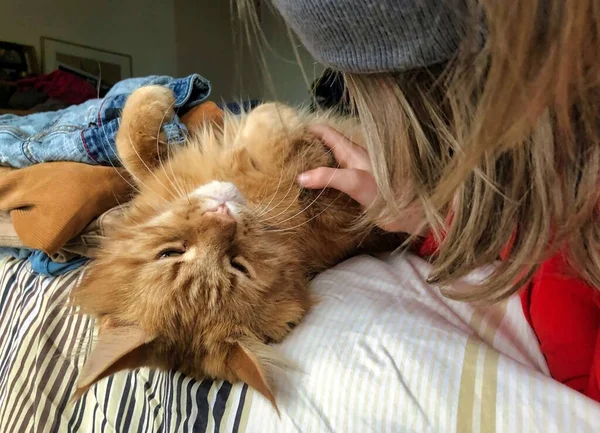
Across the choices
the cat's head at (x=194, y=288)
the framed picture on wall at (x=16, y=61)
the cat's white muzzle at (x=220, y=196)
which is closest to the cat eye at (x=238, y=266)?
the cat's head at (x=194, y=288)

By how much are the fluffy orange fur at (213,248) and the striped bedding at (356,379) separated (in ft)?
0.19

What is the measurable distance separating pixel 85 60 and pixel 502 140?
440cm

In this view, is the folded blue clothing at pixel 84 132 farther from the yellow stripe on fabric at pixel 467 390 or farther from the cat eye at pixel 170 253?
the yellow stripe on fabric at pixel 467 390

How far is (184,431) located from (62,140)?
0.93 metres

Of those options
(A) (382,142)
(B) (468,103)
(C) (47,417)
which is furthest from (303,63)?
(C) (47,417)

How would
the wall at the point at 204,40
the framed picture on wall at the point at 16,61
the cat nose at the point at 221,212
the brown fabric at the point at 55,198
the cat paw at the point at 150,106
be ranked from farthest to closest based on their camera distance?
the wall at the point at 204,40 < the framed picture on wall at the point at 16,61 < the cat paw at the point at 150,106 < the brown fabric at the point at 55,198 < the cat nose at the point at 221,212

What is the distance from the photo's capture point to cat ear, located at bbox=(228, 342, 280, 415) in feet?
2.60

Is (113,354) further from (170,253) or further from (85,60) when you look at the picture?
(85,60)

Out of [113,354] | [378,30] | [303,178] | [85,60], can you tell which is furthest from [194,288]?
[85,60]

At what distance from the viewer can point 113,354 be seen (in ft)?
2.96

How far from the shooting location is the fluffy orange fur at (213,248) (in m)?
0.98

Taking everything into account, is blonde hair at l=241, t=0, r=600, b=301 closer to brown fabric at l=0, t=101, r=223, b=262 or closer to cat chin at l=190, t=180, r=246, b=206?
cat chin at l=190, t=180, r=246, b=206

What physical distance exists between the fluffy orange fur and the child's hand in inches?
1.5

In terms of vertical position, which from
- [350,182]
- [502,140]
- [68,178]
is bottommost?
[68,178]
